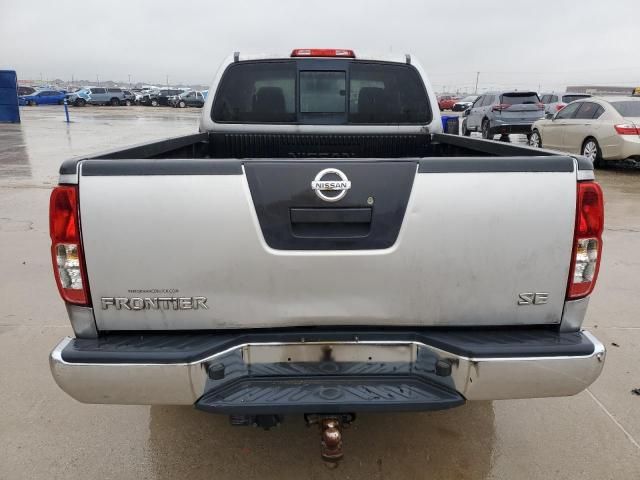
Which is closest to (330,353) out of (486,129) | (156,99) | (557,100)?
(486,129)

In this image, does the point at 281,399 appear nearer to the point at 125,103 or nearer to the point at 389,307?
the point at 389,307

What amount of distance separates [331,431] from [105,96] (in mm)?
54983

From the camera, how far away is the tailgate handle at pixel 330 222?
201 centimetres

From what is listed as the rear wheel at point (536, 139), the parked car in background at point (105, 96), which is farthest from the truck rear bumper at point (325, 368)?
the parked car in background at point (105, 96)

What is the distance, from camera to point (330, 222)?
2.02m

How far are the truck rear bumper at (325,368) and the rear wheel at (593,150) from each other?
11.0 meters

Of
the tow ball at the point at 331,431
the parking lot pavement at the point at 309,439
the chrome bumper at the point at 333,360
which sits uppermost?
the chrome bumper at the point at 333,360

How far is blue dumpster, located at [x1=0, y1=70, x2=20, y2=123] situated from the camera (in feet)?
82.5

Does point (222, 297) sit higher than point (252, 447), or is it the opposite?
point (222, 297)

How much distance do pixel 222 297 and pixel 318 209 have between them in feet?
1.71

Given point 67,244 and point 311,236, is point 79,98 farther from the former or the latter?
point 311,236

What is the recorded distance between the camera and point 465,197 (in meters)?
2.00

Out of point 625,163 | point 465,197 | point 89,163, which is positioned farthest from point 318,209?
point 625,163

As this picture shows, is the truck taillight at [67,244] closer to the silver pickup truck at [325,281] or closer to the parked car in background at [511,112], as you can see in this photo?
the silver pickup truck at [325,281]
